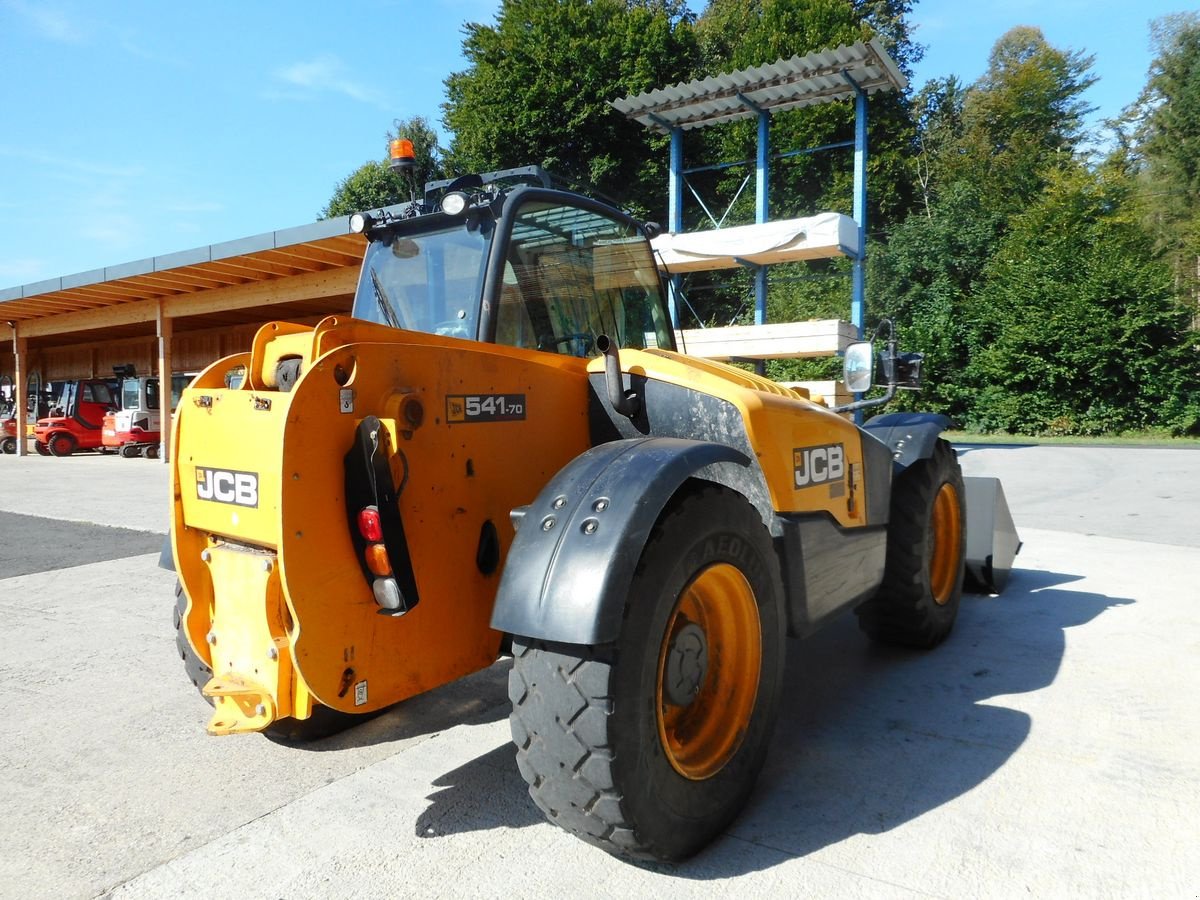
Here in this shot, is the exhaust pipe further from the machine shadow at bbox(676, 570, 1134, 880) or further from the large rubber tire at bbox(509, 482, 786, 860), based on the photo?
the machine shadow at bbox(676, 570, 1134, 880)

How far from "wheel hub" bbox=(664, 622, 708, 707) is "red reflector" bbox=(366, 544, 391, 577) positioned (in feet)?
2.74

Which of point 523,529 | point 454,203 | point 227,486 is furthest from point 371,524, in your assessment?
point 454,203

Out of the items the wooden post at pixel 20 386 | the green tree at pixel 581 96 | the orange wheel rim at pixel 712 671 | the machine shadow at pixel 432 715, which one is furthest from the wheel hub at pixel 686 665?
the green tree at pixel 581 96

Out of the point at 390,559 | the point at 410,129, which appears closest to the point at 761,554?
the point at 390,559

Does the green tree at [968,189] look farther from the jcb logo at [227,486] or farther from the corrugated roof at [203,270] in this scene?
the jcb logo at [227,486]

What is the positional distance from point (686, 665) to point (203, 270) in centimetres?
1534

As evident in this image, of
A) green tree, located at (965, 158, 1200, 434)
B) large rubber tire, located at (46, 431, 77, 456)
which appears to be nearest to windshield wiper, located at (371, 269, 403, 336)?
green tree, located at (965, 158, 1200, 434)

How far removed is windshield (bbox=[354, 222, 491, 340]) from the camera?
3.27 meters

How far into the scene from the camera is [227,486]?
101 inches

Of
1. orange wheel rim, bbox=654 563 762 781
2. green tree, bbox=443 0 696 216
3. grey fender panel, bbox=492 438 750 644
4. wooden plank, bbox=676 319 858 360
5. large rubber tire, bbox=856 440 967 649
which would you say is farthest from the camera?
green tree, bbox=443 0 696 216

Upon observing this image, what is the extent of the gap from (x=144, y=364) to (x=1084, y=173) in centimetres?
3060

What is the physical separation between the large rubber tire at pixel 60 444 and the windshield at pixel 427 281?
24097mm

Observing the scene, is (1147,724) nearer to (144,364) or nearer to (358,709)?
(358,709)

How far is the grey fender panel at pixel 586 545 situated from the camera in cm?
216
